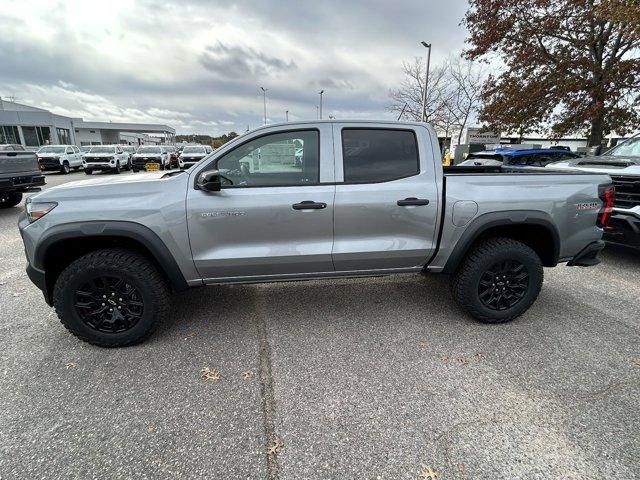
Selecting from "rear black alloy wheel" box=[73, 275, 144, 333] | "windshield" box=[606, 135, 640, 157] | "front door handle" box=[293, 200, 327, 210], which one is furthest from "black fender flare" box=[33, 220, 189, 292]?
"windshield" box=[606, 135, 640, 157]

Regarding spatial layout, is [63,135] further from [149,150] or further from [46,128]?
[149,150]

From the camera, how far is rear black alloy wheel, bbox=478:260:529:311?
10.8ft

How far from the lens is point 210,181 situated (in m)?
2.71

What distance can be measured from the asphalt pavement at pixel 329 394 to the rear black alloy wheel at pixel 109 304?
250mm

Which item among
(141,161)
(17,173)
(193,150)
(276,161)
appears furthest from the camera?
(141,161)

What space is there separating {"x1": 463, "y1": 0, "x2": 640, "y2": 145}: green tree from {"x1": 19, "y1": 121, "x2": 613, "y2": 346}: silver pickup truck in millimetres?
14831

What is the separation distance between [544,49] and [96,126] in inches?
2687

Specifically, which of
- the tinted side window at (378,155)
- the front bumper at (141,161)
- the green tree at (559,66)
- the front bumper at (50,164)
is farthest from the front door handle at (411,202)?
the front bumper at (50,164)

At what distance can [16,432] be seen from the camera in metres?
2.13

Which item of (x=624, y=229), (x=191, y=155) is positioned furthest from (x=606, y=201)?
(x=191, y=155)

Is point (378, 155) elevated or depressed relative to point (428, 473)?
elevated

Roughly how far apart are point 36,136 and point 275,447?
48491 mm

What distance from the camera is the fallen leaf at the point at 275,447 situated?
199 cm

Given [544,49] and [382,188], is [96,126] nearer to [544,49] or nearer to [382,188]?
[544,49]
